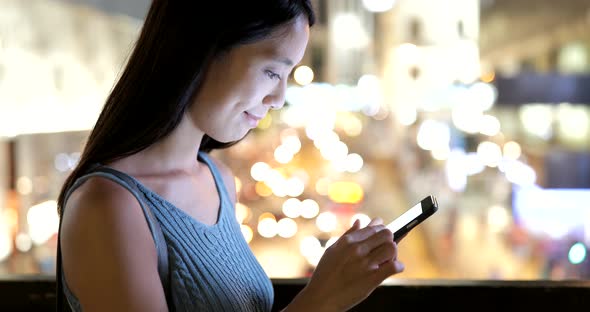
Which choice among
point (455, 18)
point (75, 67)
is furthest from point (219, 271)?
point (455, 18)

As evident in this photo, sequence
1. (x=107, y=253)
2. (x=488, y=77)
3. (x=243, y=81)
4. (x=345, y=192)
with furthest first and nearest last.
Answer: (x=345, y=192), (x=488, y=77), (x=243, y=81), (x=107, y=253)

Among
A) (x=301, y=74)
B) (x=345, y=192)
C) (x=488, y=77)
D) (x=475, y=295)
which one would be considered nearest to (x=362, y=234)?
(x=475, y=295)

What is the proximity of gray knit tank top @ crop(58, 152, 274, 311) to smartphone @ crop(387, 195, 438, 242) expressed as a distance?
18cm

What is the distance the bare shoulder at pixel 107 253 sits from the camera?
65 cm

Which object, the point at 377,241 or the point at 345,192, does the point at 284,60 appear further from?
the point at 345,192

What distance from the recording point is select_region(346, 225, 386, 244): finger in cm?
72

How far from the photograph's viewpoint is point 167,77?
0.72 metres

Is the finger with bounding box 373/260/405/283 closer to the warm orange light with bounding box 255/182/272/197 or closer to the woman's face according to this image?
the woman's face

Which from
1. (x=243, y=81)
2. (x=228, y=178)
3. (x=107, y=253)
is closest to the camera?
(x=107, y=253)

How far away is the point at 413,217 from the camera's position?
0.79 m

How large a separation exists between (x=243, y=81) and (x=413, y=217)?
24 centimetres

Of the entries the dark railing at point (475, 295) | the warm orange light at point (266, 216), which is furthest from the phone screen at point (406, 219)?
the warm orange light at point (266, 216)

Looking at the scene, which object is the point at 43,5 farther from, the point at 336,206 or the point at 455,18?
the point at 455,18

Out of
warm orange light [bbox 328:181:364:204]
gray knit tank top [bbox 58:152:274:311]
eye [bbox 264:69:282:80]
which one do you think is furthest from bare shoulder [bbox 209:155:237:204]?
warm orange light [bbox 328:181:364:204]
